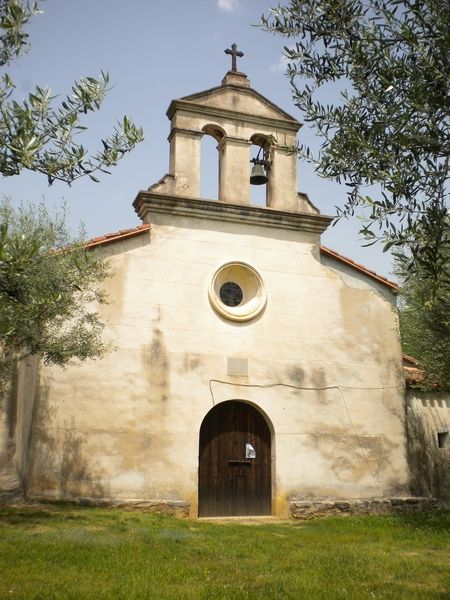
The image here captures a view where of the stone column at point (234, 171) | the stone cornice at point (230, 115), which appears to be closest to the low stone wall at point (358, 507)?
the stone column at point (234, 171)

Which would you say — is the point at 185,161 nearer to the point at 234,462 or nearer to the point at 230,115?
the point at 230,115

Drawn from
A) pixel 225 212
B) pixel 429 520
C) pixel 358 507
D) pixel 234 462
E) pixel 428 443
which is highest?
pixel 225 212

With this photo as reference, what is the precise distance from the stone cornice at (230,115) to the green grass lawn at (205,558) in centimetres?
937

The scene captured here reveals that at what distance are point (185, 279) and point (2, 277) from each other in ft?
28.4

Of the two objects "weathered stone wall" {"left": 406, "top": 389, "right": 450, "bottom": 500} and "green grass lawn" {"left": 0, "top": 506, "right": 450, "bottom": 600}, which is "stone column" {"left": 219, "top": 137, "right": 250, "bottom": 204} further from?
"green grass lawn" {"left": 0, "top": 506, "right": 450, "bottom": 600}

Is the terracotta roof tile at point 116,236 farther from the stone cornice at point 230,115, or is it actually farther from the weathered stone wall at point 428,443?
the weathered stone wall at point 428,443

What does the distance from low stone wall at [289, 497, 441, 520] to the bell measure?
306 inches

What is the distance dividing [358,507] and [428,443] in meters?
2.73

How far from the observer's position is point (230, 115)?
48.8 ft

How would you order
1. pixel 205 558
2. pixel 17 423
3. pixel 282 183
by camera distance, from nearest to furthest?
pixel 205 558 < pixel 17 423 < pixel 282 183

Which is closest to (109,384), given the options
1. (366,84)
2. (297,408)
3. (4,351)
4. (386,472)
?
(4,351)

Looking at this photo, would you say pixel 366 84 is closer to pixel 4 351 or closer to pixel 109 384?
pixel 4 351

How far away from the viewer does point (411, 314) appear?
14039 mm

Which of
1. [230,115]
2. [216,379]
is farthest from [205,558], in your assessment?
[230,115]
